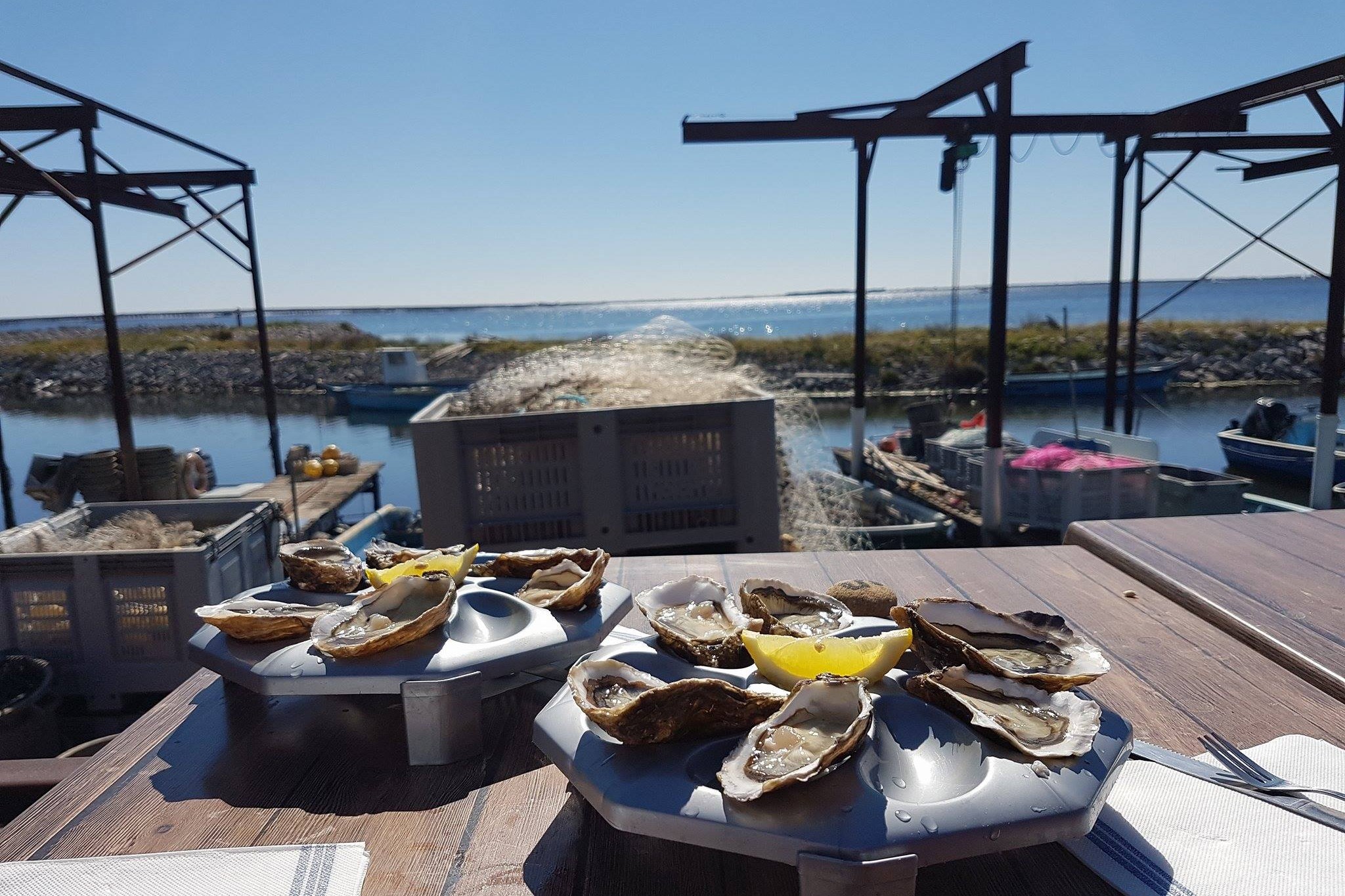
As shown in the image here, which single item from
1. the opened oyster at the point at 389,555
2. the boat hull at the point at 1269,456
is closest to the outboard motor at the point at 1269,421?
the boat hull at the point at 1269,456

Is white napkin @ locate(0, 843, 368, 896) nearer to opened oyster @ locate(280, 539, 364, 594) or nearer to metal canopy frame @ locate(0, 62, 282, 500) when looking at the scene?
opened oyster @ locate(280, 539, 364, 594)

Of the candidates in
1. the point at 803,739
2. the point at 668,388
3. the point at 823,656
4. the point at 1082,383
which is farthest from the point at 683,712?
the point at 1082,383

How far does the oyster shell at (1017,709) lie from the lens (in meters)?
1.07

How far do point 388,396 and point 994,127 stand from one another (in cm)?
2260

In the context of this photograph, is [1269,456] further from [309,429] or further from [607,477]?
[309,429]

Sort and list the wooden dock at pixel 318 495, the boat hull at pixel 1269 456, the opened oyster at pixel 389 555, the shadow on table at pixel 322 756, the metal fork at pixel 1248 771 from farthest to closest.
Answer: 1. the boat hull at pixel 1269 456
2. the wooden dock at pixel 318 495
3. the opened oyster at pixel 389 555
4. the shadow on table at pixel 322 756
5. the metal fork at pixel 1248 771

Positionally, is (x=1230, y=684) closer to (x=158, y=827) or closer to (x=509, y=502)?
(x=158, y=827)

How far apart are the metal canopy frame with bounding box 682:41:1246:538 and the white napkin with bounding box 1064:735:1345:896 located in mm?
6902

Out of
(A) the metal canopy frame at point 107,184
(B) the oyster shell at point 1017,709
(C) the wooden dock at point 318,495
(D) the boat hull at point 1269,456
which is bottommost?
(D) the boat hull at point 1269,456

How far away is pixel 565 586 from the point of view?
1.77 metres

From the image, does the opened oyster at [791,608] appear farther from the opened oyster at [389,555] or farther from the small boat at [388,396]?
the small boat at [388,396]

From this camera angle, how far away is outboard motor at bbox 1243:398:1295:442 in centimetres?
1377

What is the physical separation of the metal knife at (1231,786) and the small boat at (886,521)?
17.4ft

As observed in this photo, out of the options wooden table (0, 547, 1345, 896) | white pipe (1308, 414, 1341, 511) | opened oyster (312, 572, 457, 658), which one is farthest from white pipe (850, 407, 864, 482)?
opened oyster (312, 572, 457, 658)
